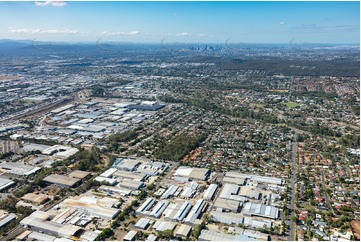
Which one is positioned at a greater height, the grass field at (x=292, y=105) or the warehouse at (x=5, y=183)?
the grass field at (x=292, y=105)

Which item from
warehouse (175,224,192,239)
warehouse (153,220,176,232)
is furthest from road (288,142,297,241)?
warehouse (153,220,176,232)

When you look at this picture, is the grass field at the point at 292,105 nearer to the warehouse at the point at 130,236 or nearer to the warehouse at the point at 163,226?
the warehouse at the point at 163,226

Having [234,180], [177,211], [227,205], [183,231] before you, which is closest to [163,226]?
[183,231]

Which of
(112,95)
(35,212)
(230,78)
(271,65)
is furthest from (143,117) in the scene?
(271,65)

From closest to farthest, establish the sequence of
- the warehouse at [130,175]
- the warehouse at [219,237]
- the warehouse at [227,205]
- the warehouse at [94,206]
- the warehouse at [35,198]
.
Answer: the warehouse at [219,237] → the warehouse at [94,206] → the warehouse at [227,205] → the warehouse at [35,198] → the warehouse at [130,175]

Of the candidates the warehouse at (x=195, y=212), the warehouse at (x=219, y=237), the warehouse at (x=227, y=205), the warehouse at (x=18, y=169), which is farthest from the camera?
the warehouse at (x=18, y=169)

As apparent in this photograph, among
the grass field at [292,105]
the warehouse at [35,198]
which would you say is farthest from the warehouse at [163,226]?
the grass field at [292,105]

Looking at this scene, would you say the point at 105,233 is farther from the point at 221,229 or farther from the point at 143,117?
the point at 143,117
